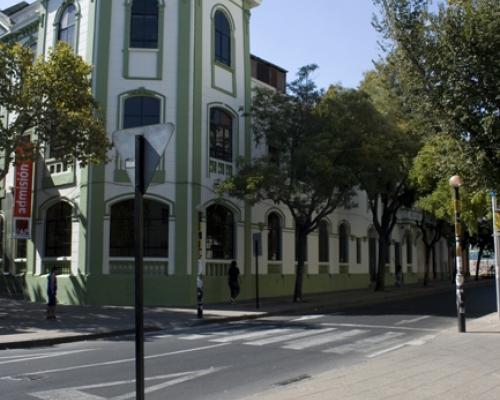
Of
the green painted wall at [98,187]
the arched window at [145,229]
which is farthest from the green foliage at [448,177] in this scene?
the green painted wall at [98,187]

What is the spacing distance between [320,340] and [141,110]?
549 inches

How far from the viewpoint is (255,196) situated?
22953 millimetres

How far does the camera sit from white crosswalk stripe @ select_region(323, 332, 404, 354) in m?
12.1

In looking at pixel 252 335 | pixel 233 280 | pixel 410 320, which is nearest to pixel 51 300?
pixel 252 335

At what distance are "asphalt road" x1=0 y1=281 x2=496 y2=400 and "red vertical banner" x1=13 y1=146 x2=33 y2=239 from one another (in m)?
11.5

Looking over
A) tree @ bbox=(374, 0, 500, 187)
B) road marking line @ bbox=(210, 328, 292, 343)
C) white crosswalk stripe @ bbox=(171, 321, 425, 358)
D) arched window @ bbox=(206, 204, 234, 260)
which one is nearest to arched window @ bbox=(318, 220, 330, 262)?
arched window @ bbox=(206, 204, 234, 260)

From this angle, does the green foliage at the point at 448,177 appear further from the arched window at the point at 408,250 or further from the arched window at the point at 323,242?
the arched window at the point at 408,250

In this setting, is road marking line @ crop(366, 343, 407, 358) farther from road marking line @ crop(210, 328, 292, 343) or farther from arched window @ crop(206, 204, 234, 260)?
arched window @ crop(206, 204, 234, 260)

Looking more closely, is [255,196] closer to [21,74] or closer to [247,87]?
[247,87]

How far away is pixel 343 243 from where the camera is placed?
118ft

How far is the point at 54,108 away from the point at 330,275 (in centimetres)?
1943

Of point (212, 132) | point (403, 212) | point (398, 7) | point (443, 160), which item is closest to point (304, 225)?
point (212, 132)

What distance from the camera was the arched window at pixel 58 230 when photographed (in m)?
24.5

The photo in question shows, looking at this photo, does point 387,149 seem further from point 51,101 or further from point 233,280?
point 51,101
